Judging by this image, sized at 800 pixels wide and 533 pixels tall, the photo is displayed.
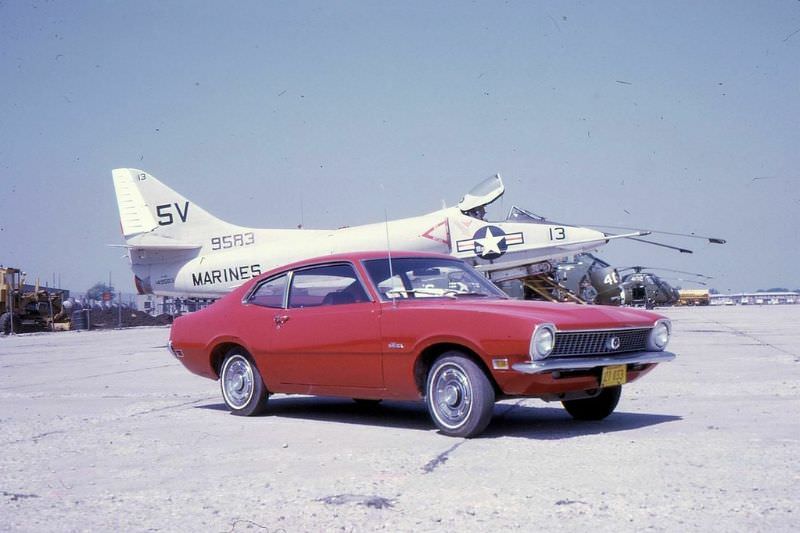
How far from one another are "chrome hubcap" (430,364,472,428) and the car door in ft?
1.74

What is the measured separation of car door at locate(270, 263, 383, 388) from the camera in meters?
6.51

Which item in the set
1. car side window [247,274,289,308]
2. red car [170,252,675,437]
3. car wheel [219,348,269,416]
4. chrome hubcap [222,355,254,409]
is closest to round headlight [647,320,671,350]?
red car [170,252,675,437]

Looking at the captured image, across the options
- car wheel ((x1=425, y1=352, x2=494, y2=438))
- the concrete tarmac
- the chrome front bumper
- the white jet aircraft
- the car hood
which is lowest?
the concrete tarmac

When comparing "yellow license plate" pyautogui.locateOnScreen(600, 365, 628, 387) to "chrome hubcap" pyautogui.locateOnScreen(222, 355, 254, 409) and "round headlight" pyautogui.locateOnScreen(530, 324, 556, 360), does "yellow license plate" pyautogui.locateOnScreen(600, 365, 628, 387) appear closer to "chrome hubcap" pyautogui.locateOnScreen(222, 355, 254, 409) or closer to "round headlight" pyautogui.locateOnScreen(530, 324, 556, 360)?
"round headlight" pyautogui.locateOnScreen(530, 324, 556, 360)

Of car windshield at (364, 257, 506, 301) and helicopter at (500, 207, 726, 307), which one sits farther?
helicopter at (500, 207, 726, 307)

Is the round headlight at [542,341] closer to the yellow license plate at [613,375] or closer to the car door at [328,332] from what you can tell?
the yellow license plate at [613,375]

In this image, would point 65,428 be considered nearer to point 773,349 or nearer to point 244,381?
point 244,381

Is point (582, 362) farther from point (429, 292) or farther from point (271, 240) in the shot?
point (271, 240)

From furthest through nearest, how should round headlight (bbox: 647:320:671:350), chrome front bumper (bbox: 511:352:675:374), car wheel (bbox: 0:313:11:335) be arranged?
car wheel (bbox: 0:313:11:335) → round headlight (bbox: 647:320:671:350) → chrome front bumper (bbox: 511:352:675:374)

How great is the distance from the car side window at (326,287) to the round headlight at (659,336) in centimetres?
207

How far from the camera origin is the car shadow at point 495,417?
20.3ft

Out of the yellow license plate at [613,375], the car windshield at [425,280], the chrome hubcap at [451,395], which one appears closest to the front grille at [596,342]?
the yellow license plate at [613,375]

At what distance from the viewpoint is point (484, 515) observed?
386 cm

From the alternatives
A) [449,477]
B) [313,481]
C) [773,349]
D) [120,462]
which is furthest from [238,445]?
[773,349]
